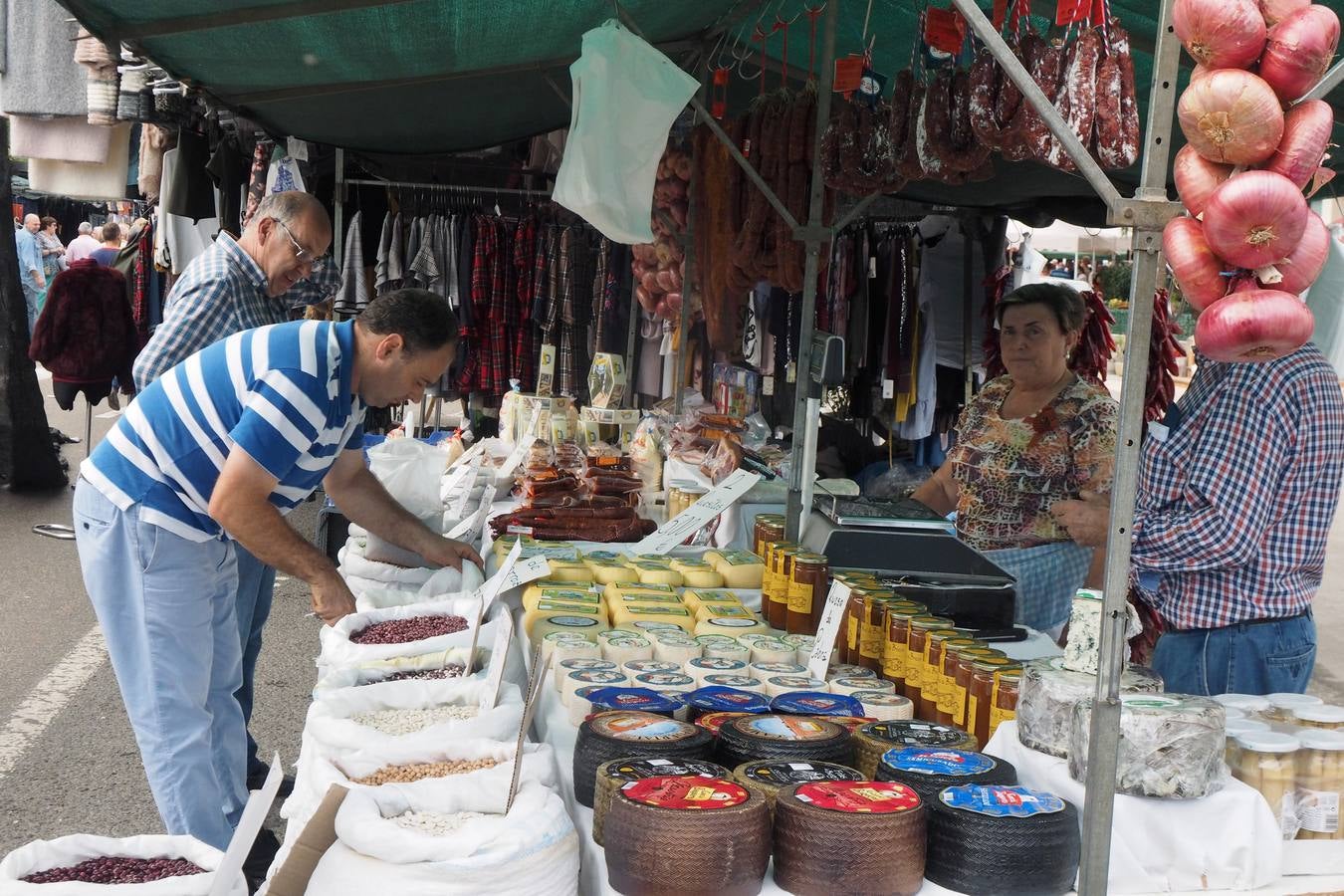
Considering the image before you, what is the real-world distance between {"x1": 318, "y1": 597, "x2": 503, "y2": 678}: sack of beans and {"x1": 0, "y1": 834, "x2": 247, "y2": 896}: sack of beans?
77cm

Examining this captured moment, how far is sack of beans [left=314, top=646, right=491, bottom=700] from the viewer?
2457 millimetres

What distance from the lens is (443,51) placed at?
4.88 m

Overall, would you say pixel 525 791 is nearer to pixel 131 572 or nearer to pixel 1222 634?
pixel 131 572

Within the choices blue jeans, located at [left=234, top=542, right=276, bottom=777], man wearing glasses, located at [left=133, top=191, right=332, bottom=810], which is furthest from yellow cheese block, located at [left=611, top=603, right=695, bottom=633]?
man wearing glasses, located at [left=133, top=191, right=332, bottom=810]

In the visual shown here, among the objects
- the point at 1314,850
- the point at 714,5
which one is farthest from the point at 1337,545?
the point at 1314,850

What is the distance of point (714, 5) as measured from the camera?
4.78 m

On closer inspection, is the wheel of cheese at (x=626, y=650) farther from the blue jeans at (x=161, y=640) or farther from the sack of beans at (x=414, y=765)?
the blue jeans at (x=161, y=640)

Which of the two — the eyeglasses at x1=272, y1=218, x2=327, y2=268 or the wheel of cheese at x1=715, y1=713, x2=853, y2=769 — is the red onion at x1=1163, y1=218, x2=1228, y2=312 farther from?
the eyeglasses at x1=272, y1=218, x2=327, y2=268

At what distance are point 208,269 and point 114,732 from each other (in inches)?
74.5

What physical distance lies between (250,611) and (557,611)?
151 cm

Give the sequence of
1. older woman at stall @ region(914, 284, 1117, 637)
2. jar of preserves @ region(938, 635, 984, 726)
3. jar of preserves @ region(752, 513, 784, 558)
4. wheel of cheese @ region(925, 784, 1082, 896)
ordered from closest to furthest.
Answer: wheel of cheese @ region(925, 784, 1082, 896) < jar of preserves @ region(938, 635, 984, 726) < jar of preserves @ region(752, 513, 784, 558) < older woman at stall @ region(914, 284, 1117, 637)

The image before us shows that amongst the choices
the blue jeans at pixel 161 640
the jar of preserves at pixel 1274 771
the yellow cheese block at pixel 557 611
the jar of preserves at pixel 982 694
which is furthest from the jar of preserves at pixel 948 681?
the blue jeans at pixel 161 640

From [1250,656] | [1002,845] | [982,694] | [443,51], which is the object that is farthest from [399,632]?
[443,51]

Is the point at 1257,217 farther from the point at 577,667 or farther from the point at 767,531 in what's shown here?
the point at 767,531
